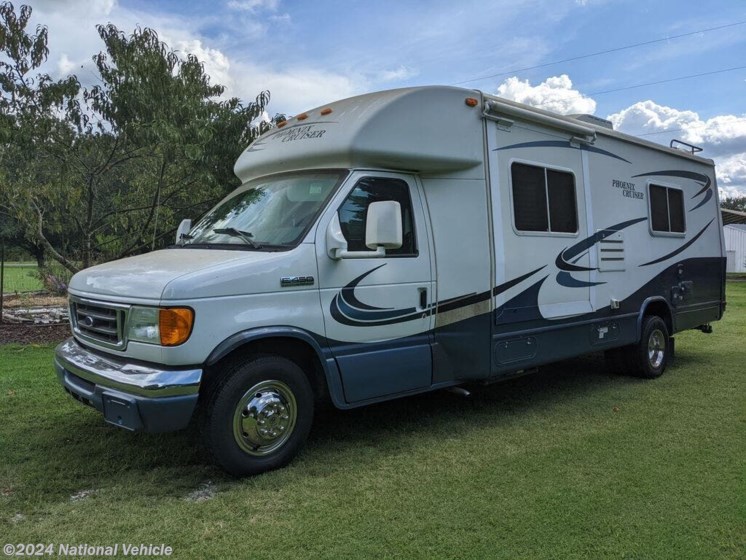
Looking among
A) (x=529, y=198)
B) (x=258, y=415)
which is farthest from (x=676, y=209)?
(x=258, y=415)

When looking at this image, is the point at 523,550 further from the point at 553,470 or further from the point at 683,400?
the point at 683,400

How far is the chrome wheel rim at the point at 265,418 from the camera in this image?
4.06 meters

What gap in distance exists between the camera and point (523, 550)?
3236mm

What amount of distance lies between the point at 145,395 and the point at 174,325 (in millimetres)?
474

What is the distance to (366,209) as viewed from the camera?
4.69 meters

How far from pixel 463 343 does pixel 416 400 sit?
1271 millimetres

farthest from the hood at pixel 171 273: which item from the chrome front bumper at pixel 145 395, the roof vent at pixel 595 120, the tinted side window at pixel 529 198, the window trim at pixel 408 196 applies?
the roof vent at pixel 595 120

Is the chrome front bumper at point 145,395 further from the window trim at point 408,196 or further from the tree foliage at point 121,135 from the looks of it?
the tree foliage at point 121,135

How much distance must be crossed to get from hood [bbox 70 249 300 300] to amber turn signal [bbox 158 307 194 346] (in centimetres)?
10

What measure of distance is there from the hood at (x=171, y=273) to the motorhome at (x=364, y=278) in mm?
14

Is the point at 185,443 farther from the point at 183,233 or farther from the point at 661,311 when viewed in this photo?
the point at 661,311

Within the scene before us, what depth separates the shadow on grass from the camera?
407cm

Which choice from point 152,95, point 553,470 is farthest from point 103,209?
point 553,470

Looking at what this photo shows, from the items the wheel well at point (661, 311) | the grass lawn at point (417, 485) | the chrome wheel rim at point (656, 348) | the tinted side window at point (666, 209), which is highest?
the tinted side window at point (666, 209)
